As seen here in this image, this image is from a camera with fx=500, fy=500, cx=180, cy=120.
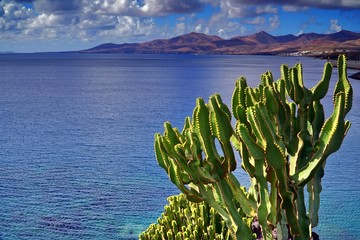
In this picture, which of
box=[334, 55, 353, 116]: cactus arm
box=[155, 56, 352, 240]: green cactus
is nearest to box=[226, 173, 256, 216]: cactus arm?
box=[155, 56, 352, 240]: green cactus

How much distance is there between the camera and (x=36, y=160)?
2908 cm

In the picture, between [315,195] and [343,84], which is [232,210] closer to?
[315,195]

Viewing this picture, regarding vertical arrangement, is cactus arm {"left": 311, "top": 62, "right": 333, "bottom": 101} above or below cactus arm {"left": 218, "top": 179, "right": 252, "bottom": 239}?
above

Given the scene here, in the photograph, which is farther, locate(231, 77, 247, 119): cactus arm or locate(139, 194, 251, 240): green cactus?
locate(139, 194, 251, 240): green cactus

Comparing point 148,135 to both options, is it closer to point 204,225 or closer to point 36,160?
point 36,160

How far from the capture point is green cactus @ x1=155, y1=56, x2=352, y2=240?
6.83 metres

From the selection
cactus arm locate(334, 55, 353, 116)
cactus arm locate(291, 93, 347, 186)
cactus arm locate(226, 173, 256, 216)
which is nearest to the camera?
cactus arm locate(291, 93, 347, 186)

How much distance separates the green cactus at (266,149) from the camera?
6832mm

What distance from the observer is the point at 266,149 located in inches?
262

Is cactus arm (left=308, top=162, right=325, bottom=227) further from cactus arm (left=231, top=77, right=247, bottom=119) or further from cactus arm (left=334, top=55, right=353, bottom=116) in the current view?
cactus arm (left=231, top=77, right=247, bottom=119)

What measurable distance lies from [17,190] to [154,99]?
118ft

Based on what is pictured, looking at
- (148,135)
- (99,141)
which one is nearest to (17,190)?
(99,141)

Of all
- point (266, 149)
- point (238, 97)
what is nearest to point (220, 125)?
point (266, 149)

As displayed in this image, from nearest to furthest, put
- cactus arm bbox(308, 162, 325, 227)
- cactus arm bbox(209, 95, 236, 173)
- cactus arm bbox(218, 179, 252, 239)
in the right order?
cactus arm bbox(209, 95, 236, 173)
cactus arm bbox(218, 179, 252, 239)
cactus arm bbox(308, 162, 325, 227)
